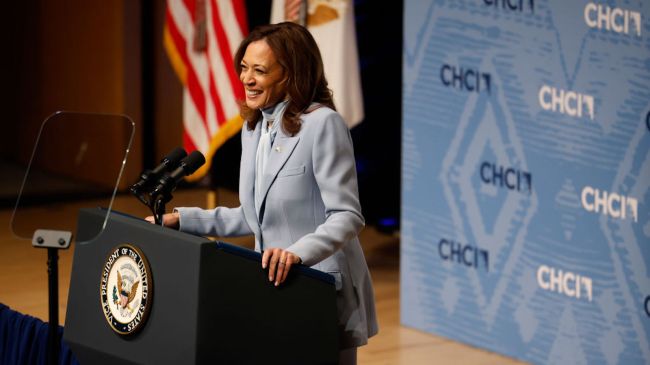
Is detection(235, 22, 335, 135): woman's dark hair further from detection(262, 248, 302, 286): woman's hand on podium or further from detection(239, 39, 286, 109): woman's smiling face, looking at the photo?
detection(262, 248, 302, 286): woman's hand on podium

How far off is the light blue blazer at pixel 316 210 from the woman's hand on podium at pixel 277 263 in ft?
0.31

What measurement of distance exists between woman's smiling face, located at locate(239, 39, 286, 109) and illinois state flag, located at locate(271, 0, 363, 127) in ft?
10.9

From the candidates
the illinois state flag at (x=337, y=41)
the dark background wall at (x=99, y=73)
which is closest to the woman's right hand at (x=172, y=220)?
the illinois state flag at (x=337, y=41)

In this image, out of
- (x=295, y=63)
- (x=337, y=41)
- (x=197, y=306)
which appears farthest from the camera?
(x=337, y=41)

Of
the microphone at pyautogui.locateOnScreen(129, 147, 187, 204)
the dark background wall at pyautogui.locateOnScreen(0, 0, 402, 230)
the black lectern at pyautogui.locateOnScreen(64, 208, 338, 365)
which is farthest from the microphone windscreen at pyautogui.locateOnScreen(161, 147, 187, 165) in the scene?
the dark background wall at pyautogui.locateOnScreen(0, 0, 402, 230)

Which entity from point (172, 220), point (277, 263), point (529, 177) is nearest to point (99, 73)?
point (529, 177)

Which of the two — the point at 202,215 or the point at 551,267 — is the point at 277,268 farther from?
the point at 551,267

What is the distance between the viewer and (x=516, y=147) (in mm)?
5082

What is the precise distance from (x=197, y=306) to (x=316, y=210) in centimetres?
51

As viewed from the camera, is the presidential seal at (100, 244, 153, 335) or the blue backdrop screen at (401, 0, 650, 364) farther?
the blue backdrop screen at (401, 0, 650, 364)

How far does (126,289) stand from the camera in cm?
265

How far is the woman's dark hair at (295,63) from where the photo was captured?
2.86 metres

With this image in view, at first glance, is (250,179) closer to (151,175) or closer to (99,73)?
(151,175)

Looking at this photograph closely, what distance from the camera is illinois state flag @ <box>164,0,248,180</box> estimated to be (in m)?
6.68
